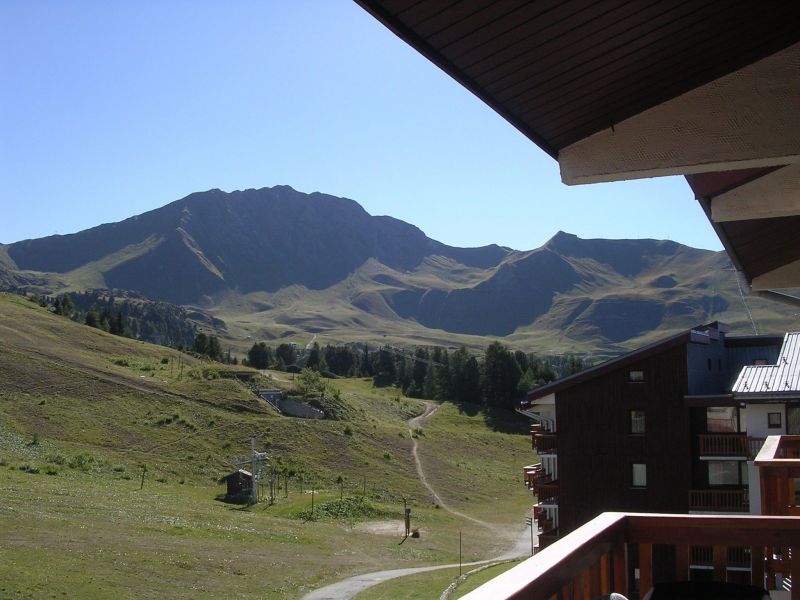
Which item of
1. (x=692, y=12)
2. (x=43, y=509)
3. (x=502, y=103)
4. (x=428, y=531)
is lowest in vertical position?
(x=428, y=531)

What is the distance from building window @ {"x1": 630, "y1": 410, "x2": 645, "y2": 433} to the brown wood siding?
0.19 m

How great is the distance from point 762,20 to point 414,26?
6.23 feet

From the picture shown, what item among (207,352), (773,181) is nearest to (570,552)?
(773,181)

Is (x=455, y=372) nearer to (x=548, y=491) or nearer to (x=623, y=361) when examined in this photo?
(x=548, y=491)

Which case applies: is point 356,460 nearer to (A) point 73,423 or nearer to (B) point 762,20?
(A) point 73,423

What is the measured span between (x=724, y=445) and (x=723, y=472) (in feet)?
3.39

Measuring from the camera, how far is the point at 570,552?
2.75 meters

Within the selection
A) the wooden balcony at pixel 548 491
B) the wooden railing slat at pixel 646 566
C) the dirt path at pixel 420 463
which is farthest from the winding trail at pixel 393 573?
the wooden railing slat at pixel 646 566

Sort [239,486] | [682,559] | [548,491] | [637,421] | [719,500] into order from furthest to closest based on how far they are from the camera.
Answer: [239,486], [548,491], [637,421], [719,500], [682,559]

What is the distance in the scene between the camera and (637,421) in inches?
1243

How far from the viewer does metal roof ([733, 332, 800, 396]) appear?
2417 centimetres

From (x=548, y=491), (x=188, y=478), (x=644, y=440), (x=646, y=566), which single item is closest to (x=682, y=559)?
(x=646, y=566)

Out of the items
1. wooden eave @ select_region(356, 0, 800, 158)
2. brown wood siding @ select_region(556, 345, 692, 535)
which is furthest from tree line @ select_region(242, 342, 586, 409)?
wooden eave @ select_region(356, 0, 800, 158)

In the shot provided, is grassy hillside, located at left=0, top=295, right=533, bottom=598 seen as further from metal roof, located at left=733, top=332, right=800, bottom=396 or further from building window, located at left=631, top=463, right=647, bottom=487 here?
metal roof, located at left=733, top=332, right=800, bottom=396
